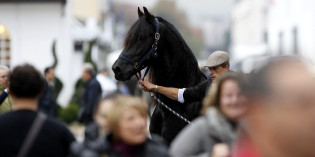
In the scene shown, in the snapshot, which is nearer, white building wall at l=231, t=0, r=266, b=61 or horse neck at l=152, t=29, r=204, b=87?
horse neck at l=152, t=29, r=204, b=87

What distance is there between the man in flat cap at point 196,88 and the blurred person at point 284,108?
4209mm

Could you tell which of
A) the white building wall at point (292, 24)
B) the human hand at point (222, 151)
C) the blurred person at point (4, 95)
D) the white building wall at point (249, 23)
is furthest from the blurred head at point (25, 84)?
the white building wall at point (249, 23)

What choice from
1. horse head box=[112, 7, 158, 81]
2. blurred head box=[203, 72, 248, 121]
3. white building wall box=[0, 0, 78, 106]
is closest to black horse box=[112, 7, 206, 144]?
horse head box=[112, 7, 158, 81]

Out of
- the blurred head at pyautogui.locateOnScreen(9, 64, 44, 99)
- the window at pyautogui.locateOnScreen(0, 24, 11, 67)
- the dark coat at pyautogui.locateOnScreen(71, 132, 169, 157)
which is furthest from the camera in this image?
the window at pyautogui.locateOnScreen(0, 24, 11, 67)

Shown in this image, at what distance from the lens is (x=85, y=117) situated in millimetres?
16859

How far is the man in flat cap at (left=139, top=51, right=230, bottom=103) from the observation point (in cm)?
654

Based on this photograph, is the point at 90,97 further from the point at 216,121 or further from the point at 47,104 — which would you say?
the point at 216,121

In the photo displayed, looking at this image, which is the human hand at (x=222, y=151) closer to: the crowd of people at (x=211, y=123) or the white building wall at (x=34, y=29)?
the crowd of people at (x=211, y=123)

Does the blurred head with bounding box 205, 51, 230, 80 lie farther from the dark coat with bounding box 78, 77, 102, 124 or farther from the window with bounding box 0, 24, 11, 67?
the window with bounding box 0, 24, 11, 67

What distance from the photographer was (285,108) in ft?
7.15

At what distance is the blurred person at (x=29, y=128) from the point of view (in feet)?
15.0

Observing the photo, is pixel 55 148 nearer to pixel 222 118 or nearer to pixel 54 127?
pixel 54 127

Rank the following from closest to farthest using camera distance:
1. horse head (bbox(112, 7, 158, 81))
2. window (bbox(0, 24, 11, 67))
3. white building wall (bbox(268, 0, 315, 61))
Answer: horse head (bbox(112, 7, 158, 81)) → window (bbox(0, 24, 11, 67)) → white building wall (bbox(268, 0, 315, 61))

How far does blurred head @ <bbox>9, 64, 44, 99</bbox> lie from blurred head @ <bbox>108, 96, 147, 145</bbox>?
99 cm
